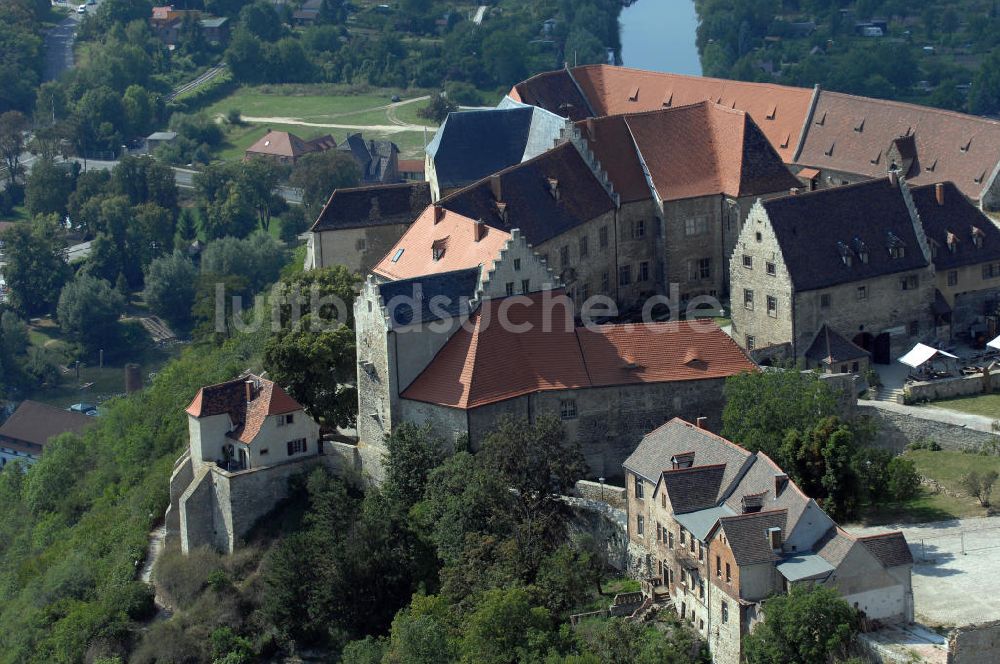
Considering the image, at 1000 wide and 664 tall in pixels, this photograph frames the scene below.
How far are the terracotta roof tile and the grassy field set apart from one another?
8510 mm

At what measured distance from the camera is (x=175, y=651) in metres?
71.9

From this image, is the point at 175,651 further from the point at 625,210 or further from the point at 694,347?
the point at 625,210

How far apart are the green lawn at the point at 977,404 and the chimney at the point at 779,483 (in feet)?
54.9

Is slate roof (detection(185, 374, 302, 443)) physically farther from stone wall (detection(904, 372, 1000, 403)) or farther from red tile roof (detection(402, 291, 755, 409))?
stone wall (detection(904, 372, 1000, 403))

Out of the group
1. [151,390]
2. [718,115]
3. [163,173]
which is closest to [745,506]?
[718,115]

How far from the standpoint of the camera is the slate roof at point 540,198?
275ft

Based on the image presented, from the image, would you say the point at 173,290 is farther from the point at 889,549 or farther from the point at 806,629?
the point at 806,629

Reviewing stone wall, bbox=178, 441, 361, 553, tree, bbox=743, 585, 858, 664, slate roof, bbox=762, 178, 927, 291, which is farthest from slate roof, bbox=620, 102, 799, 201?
tree, bbox=743, 585, 858, 664

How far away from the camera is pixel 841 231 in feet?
263

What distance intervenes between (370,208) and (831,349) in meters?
26.8

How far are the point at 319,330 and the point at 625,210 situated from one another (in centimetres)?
1920

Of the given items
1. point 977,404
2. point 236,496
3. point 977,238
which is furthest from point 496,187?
point 977,404

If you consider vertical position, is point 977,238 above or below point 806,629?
above

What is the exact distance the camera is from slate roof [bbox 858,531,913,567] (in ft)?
191
